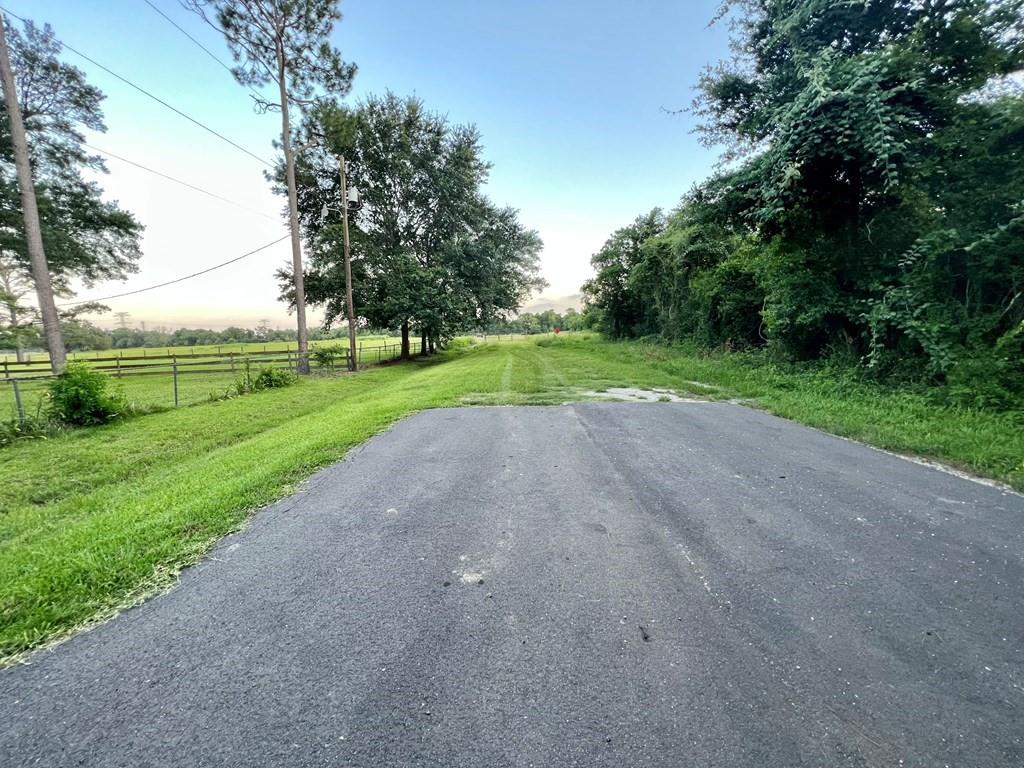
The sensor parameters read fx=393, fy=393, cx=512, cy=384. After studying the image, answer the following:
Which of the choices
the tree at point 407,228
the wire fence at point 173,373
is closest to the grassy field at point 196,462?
the wire fence at point 173,373

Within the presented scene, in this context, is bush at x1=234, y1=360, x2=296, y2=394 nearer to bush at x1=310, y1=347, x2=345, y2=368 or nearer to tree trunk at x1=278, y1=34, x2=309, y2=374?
tree trunk at x1=278, y1=34, x2=309, y2=374

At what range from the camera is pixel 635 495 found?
10.7 ft

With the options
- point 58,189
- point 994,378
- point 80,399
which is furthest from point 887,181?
point 58,189

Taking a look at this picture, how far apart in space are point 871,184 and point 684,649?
9146 millimetres

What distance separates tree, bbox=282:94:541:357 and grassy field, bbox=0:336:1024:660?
10.7 m

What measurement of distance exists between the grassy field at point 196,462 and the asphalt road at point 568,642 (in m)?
0.35

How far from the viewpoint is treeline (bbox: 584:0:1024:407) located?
5871 mm

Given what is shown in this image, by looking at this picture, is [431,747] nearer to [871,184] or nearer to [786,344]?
[871,184]

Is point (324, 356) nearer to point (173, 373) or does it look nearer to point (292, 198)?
point (173, 373)

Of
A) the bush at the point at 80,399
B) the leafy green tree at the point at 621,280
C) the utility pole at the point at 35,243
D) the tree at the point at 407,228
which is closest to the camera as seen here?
the bush at the point at 80,399

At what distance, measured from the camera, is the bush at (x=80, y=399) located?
21.3 ft

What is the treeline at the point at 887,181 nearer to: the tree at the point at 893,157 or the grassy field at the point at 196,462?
the tree at the point at 893,157

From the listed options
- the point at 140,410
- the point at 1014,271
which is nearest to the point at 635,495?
the point at 1014,271

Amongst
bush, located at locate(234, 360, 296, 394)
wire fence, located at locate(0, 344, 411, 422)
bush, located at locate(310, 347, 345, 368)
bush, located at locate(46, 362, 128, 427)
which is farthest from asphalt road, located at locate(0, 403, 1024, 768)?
bush, located at locate(310, 347, 345, 368)
